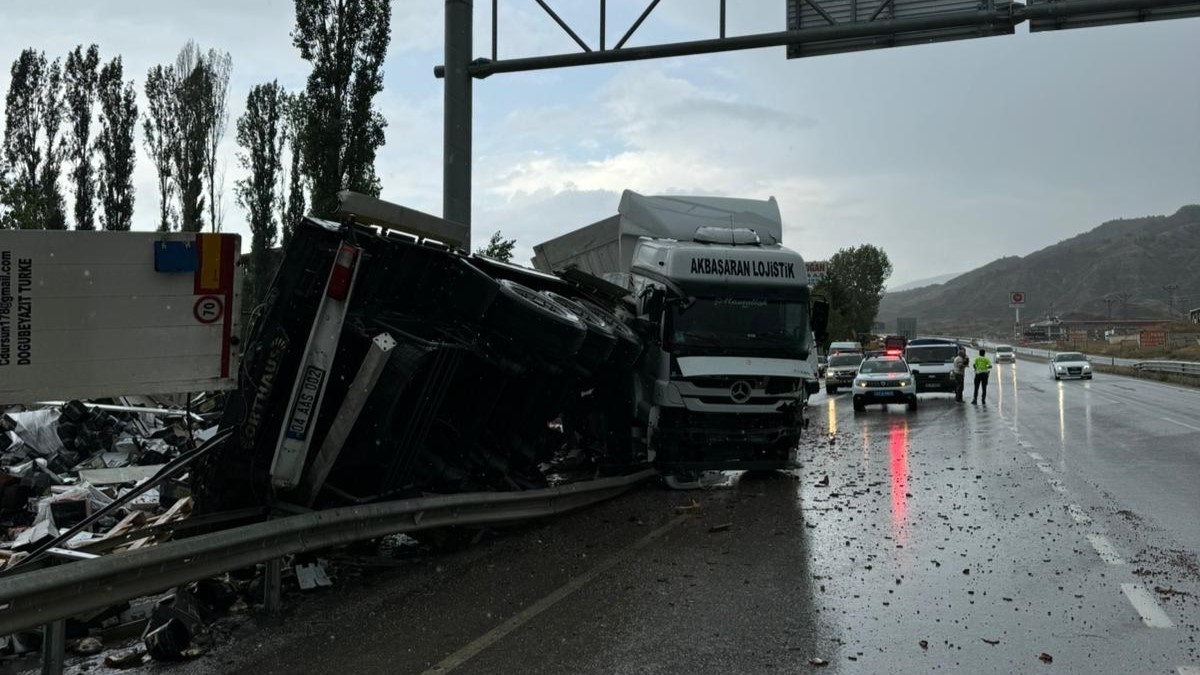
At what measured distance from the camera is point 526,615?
530cm

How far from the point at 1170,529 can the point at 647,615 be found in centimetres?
522

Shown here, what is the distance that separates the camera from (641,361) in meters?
11.0

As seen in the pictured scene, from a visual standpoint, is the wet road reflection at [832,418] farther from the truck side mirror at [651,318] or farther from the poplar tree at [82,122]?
the poplar tree at [82,122]

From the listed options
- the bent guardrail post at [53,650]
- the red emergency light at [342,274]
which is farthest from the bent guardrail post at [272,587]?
the red emergency light at [342,274]

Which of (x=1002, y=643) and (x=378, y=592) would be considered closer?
(x=1002, y=643)

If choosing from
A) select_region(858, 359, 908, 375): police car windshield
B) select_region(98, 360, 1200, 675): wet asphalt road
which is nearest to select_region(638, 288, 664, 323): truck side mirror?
select_region(98, 360, 1200, 675): wet asphalt road

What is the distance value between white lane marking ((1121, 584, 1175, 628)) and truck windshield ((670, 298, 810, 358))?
569cm

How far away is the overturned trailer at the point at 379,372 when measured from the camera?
19.5 ft

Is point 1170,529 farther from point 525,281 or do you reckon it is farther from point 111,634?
point 111,634

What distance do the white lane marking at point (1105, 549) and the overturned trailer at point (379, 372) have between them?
4618 mm

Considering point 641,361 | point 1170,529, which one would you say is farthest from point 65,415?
point 1170,529

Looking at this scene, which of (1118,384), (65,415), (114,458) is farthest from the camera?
(1118,384)

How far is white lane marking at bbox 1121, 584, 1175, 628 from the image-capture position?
4.94 meters

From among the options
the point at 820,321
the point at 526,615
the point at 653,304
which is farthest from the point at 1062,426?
the point at 526,615
